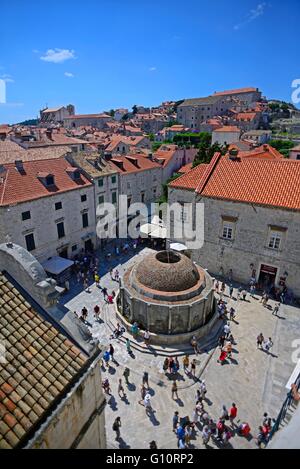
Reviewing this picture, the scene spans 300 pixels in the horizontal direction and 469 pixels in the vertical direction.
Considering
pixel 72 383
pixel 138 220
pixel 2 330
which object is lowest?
pixel 138 220

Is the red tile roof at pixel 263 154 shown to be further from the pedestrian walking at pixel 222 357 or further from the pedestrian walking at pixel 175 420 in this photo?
the pedestrian walking at pixel 175 420

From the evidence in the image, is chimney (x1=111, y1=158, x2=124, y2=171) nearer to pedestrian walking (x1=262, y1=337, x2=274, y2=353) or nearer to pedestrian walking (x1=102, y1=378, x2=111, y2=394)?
pedestrian walking (x1=262, y1=337, x2=274, y2=353)

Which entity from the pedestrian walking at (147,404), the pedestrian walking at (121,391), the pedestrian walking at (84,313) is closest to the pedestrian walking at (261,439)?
the pedestrian walking at (147,404)

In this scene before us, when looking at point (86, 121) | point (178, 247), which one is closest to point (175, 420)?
point (178, 247)

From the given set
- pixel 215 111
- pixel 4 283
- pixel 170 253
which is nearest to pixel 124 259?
pixel 170 253

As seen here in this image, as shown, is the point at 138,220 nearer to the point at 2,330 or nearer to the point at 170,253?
the point at 170,253

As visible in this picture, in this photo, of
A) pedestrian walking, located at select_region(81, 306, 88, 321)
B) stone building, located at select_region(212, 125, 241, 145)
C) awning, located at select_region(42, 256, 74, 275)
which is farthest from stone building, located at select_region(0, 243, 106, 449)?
stone building, located at select_region(212, 125, 241, 145)
